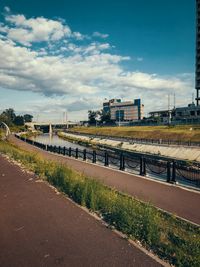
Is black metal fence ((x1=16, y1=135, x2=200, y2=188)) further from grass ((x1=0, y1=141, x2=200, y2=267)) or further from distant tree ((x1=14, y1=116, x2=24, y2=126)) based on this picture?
distant tree ((x1=14, y1=116, x2=24, y2=126))

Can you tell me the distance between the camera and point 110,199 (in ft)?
30.8

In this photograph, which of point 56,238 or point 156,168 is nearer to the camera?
point 56,238

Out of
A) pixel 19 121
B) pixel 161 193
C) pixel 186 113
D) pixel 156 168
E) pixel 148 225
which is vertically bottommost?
pixel 156 168

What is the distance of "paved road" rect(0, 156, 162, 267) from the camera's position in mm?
5762

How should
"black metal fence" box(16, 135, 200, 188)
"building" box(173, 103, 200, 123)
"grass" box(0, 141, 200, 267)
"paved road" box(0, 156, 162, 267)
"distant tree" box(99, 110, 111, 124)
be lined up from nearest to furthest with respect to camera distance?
"paved road" box(0, 156, 162, 267) → "grass" box(0, 141, 200, 267) → "black metal fence" box(16, 135, 200, 188) → "building" box(173, 103, 200, 123) → "distant tree" box(99, 110, 111, 124)

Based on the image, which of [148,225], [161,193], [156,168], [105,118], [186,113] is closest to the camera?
[148,225]

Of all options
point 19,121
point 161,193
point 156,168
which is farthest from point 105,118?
point 161,193

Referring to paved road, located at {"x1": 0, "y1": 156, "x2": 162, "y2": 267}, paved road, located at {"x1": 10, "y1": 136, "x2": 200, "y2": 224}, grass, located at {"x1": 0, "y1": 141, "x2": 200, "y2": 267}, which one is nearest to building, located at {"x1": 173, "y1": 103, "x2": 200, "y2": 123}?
paved road, located at {"x1": 10, "y1": 136, "x2": 200, "y2": 224}

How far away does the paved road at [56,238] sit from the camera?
5.76 metres

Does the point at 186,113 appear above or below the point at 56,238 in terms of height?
above

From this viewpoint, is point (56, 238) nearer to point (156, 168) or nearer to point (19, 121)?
point (156, 168)

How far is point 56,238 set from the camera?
6816 mm

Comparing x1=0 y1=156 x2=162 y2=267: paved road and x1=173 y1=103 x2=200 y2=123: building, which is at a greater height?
x1=173 y1=103 x2=200 y2=123: building

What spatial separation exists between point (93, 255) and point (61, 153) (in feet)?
86.7
